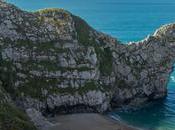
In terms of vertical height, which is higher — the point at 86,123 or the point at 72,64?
the point at 72,64

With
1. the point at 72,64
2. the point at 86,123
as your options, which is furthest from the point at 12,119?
the point at 72,64

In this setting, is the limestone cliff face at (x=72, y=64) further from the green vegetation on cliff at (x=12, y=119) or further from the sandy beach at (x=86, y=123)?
the green vegetation on cliff at (x=12, y=119)

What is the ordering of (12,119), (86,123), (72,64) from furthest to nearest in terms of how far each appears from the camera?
(72,64), (86,123), (12,119)

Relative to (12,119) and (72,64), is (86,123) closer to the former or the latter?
(72,64)

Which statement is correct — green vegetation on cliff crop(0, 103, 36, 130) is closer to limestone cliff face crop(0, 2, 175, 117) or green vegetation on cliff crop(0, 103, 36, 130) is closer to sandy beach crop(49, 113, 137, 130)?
sandy beach crop(49, 113, 137, 130)

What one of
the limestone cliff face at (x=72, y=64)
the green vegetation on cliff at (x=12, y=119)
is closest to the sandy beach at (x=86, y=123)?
the limestone cliff face at (x=72, y=64)

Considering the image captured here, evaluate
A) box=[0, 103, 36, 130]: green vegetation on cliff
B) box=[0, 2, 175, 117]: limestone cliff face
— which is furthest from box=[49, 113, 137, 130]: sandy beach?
box=[0, 103, 36, 130]: green vegetation on cliff
